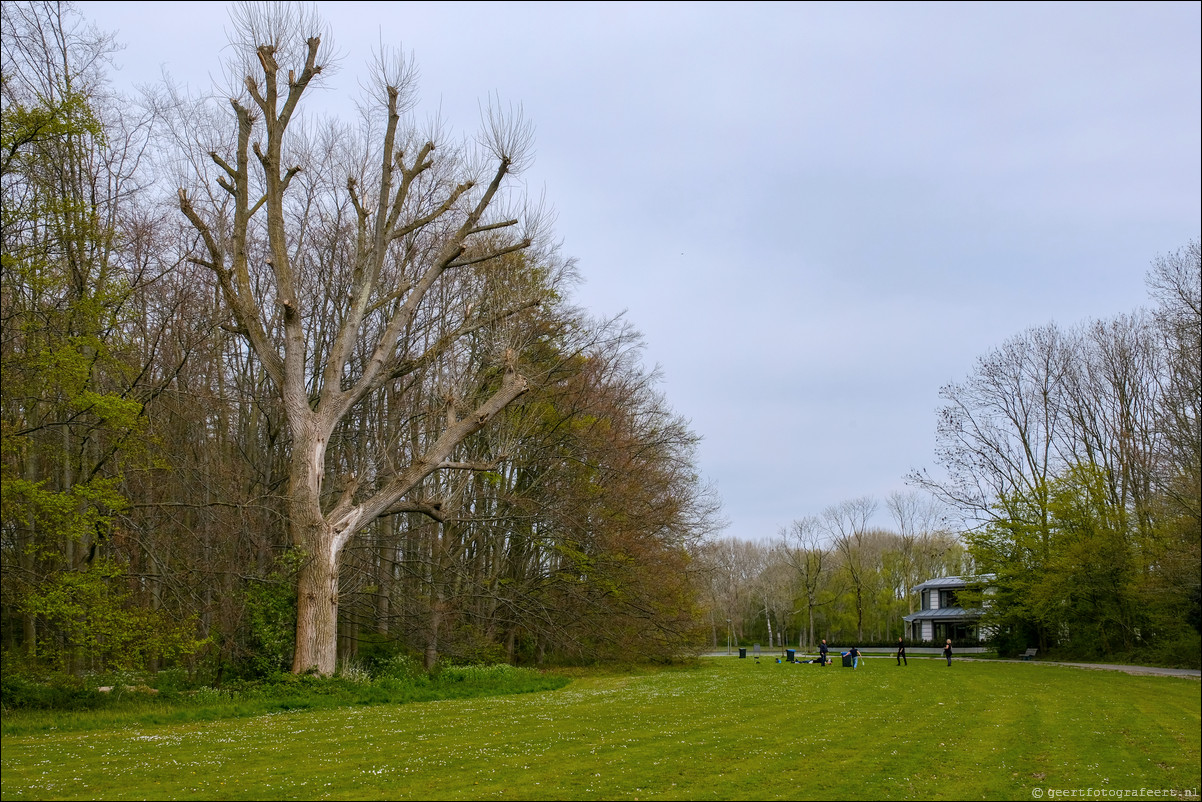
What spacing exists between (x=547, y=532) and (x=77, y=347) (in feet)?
58.7

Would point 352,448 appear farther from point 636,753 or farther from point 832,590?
point 832,590

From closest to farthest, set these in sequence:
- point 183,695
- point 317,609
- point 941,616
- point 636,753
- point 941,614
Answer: point 636,753 → point 183,695 → point 317,609 → point 941,616 → point 941,614

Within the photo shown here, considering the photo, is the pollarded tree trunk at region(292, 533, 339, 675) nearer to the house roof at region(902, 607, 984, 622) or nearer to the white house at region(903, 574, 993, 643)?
the house roof at region(902, 607, 984, 622)

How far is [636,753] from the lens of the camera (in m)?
10.9

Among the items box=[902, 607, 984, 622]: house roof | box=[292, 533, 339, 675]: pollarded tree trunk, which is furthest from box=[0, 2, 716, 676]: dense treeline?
box=[902, 607, 984, 622]: house roof

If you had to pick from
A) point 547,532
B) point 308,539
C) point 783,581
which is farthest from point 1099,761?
point 783,581

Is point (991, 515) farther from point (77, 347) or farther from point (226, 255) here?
point (77, 347)

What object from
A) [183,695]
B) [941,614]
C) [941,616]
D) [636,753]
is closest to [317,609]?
[183,695]

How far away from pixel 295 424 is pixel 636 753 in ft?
40.8

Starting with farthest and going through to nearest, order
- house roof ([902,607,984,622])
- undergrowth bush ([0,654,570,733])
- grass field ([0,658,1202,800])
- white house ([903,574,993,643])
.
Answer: white house ([903,574,993,643]), house roof ([902,607,984,622]), undergrowth bush ([0,654,570,733]), grass field ([0,658,1202,800])

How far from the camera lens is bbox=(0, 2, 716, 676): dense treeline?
16109mm

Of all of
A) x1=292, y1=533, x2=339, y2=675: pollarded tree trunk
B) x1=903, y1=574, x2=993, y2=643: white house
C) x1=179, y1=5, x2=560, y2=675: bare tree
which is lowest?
x1=903, y1=574, x2=993, y2=643: white house

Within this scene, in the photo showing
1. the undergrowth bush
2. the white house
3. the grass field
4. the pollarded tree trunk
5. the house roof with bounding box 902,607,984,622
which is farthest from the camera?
the white house

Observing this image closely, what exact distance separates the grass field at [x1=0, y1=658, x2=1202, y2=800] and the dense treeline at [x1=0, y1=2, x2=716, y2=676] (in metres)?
4.74
